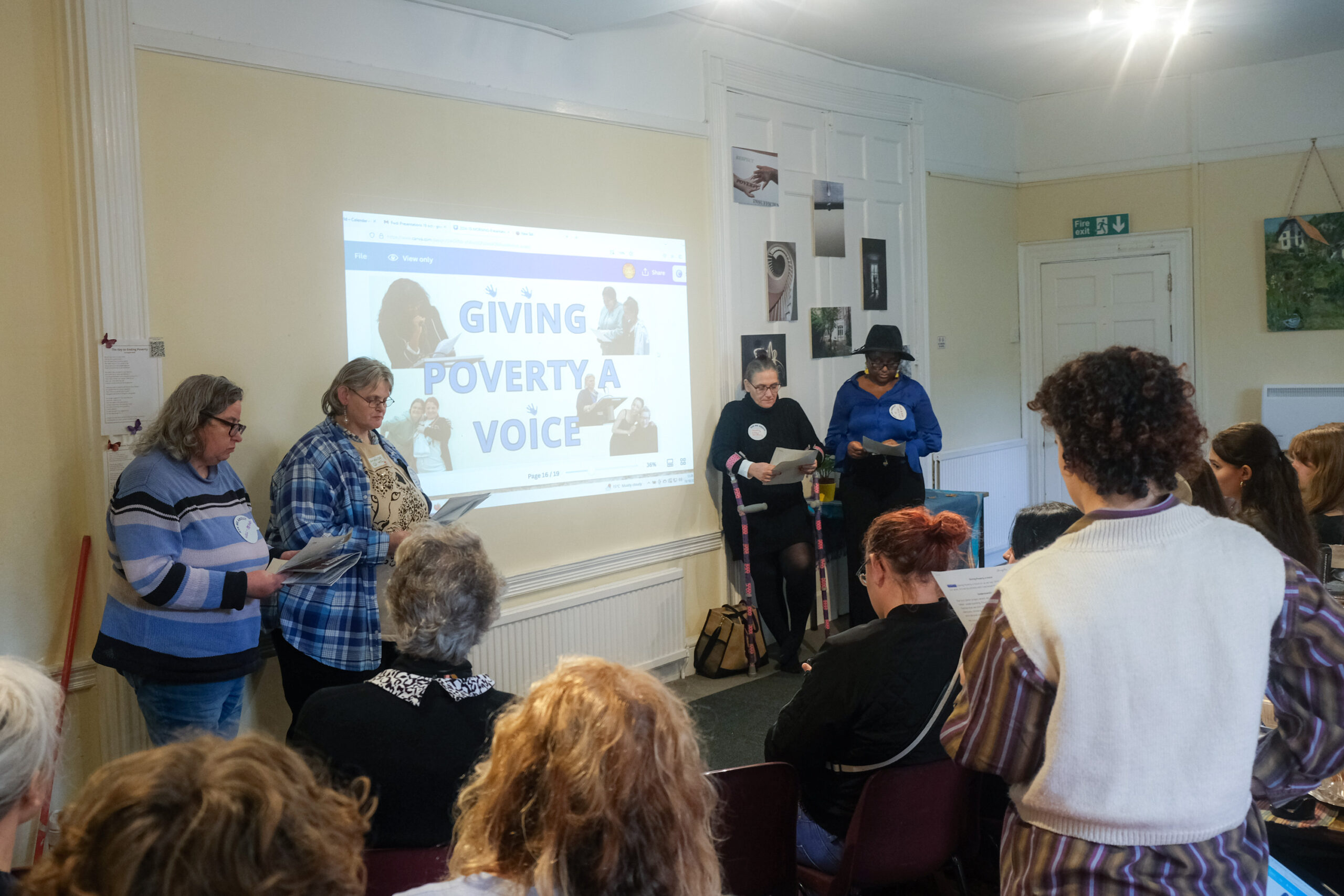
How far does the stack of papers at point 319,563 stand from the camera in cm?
279

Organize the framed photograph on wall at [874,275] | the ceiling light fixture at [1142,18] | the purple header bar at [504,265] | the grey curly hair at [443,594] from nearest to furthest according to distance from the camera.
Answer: the grey curly hair at [443,594]
the purple header bar at [504,265]
the ceiling light fixture at [1142,18]
the framed photograph on wall at [874,275]

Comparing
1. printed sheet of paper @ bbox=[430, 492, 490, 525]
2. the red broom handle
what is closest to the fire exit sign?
printed sheet of paper @ bbox=[430, 492, 490, 525]

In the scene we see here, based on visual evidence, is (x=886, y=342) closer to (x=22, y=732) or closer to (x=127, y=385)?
(x=127, y=385)

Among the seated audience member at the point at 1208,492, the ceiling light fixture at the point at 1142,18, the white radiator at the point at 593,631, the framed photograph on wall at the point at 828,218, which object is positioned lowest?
the white radiator at the point at 593,631

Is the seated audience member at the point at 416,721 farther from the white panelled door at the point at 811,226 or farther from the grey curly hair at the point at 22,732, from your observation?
the white panelled door at the point at 811,226

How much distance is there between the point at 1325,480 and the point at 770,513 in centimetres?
243

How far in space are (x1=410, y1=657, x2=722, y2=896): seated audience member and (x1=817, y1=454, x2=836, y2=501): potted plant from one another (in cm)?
408

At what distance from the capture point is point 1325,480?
3.22 meters

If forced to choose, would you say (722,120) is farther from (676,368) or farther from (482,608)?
(482,608)

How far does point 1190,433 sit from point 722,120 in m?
4.08

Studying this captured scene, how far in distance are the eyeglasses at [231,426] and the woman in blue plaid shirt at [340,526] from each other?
0.26 m

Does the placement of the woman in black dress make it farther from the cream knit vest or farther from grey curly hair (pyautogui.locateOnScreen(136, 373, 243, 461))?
the cream knit vest

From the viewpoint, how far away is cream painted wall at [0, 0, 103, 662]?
112 inches

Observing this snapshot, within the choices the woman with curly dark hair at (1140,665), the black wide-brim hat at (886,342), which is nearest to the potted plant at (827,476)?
the black wide-brim hat at (886,342)
